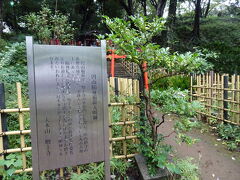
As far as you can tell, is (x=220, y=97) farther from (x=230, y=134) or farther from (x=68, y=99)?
(x=68, y=99)

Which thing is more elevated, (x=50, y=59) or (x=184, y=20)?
(x=184, y=20)

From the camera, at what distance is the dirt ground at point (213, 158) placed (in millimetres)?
3065

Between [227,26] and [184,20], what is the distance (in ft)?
15.2

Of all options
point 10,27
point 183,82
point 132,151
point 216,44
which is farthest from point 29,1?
point 132,151

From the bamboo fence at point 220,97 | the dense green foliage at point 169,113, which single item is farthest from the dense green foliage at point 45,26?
the dense green foliage at point 169,113

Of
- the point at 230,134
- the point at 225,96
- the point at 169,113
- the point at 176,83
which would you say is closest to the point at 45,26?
the point at 176,83

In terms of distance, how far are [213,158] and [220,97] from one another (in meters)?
2.31

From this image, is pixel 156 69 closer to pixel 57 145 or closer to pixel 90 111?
pixel 90 111

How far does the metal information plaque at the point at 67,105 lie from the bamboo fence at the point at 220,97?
12.4 ft

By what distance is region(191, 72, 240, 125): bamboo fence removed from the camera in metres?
4.51

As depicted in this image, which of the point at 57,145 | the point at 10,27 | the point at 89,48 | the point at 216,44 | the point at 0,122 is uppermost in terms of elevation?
the point at 10,27

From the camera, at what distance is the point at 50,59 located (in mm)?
1995

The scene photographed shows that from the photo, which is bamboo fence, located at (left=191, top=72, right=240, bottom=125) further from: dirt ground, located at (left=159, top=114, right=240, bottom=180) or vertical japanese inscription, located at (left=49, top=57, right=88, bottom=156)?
vertical japanese inscription, located at (left=49, top=57, right=88, bottom=156)

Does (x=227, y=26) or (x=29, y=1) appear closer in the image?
(x=29, y=1)
